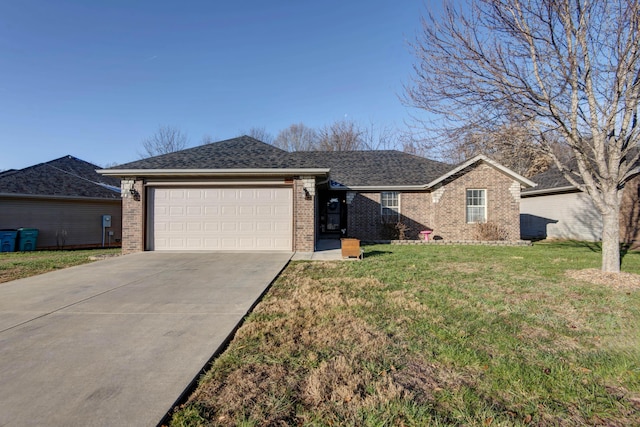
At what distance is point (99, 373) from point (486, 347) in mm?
3823

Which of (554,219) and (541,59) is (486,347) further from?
(554,219)

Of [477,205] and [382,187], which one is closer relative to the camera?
[477,205]

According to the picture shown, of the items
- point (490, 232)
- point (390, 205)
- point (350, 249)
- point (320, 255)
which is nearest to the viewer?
point (350, 249)

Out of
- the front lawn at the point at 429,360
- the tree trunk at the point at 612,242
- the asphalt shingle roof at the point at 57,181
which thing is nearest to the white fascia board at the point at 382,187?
the tree trunk at the point at 612,242

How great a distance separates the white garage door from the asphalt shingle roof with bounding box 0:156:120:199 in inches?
282

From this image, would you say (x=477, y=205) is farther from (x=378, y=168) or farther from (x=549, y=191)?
(x=549, y=191)

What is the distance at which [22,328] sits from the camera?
3.86 meters

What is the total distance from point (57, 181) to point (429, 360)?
19047 millimetres

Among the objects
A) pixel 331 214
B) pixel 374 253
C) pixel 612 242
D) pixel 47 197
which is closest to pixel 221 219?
pixel 374 253

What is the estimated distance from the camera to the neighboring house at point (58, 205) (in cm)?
1375

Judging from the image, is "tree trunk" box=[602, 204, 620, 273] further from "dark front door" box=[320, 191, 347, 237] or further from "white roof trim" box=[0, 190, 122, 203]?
"white roof trim" box=[0, 190, 122, 203]

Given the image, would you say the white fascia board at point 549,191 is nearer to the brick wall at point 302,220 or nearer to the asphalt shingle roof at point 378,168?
the asphalt shingle roof at point 378,168

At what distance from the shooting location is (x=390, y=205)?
1530 cm

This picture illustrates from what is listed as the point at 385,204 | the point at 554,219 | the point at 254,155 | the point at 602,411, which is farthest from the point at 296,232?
the point at 554,219
